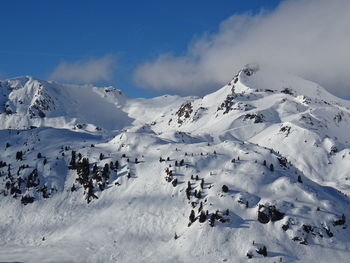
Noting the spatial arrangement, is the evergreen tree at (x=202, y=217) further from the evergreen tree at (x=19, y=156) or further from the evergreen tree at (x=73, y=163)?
the evergreen tree at (x=19, y=156)

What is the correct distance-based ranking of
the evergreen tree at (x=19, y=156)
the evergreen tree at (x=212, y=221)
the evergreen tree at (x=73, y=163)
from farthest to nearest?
the evergreen tree at (x=19, y=156)
the evergreen tree at (x=73, y=163)
the evergreen tree at (x=212, y=221)

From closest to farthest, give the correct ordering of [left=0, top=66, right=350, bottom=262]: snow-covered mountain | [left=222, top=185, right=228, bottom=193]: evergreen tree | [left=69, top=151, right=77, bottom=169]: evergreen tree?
1. [left=0, top=66, right=350, bottom=262]: snow-covered mountain
2. [left=222, top=185, right=228, bottom=193]: evergreen tree
3. [left=69, top=151, right=77, bottom=169]: evergreen tree

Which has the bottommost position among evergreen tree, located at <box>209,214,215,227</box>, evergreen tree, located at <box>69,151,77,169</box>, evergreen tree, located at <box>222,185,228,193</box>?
evergreen tree, located at <box>209,214,215,227</box>

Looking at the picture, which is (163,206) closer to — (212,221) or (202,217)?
(202,217)

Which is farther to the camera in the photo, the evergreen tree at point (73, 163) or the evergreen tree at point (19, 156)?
the evergreen tree at point (19, 156)

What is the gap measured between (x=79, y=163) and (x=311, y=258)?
63175 millimetres

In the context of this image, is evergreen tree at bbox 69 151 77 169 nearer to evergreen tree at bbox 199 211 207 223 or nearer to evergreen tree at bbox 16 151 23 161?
evergreen tree at bbox 16 151 23 161

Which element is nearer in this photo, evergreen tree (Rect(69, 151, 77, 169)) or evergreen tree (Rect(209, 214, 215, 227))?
evergreen tree (Rect(209, 214, 215, 227))

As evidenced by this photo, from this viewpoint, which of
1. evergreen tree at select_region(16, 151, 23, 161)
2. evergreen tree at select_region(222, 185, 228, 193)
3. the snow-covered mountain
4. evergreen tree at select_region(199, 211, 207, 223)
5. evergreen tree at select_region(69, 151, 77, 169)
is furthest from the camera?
evergreen tree at select_region(16, 151, 23, 161)

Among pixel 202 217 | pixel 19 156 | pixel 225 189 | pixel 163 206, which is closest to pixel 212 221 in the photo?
pixel 202 217

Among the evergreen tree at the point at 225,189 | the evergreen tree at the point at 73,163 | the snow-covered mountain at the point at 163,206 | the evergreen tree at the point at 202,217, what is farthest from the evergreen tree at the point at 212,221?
the evergreen tree at the point at 73,163

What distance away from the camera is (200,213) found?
77.4m

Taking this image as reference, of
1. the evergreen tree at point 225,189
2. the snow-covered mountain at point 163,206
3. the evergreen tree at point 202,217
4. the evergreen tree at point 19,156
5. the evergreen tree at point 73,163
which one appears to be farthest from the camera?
the evergreen tree at point 19,156

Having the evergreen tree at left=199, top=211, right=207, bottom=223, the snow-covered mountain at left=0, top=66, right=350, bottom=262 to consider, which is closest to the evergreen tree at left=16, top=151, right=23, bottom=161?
the snow-covered mountain at left=0, top=66, right=350, bottom=262
